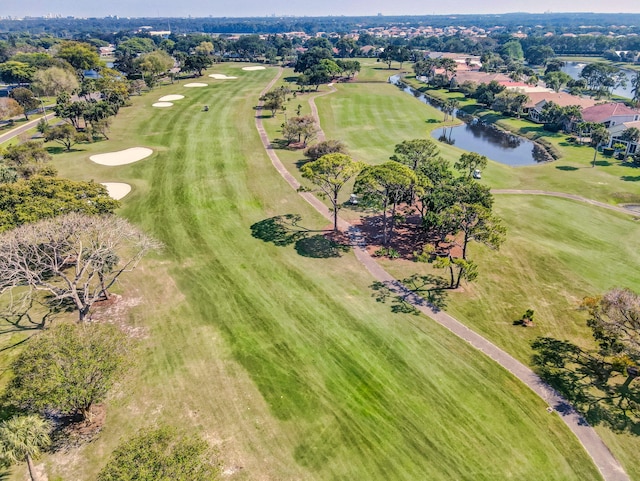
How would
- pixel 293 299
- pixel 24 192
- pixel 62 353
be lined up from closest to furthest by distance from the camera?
pixel 62 353 < pixel 293 299 < pixel 24 192

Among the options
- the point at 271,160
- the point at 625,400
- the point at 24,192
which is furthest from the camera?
the point at 271,160

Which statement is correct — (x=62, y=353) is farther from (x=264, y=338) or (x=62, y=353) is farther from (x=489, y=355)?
(x=489, y=355)

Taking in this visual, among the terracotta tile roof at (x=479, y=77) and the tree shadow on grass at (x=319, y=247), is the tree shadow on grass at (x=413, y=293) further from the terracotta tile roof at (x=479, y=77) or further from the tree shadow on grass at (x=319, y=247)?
the terracotta tile roof at (x=479, y=77)

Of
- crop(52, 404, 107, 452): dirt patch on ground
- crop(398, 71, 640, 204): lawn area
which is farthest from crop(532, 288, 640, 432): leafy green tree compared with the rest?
crop(398, 71, 640, 204): lawn area

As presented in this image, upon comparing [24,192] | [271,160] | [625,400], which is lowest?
[625,400]

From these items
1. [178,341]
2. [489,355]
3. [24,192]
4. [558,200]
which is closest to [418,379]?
[489,355]

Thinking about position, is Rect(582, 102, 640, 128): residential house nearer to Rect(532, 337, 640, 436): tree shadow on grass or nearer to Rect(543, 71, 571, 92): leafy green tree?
Rect(543, 71, 571, 92): leafy green tree

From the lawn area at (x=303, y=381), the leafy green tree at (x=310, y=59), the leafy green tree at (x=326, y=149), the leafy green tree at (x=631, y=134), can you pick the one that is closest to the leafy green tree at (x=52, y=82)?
the leafy green tree at (x=310, y=59)

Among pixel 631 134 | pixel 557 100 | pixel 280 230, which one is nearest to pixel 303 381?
pixel 280 230
